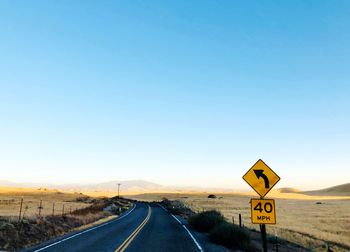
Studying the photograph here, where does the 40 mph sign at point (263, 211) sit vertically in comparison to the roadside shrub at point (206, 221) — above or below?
above

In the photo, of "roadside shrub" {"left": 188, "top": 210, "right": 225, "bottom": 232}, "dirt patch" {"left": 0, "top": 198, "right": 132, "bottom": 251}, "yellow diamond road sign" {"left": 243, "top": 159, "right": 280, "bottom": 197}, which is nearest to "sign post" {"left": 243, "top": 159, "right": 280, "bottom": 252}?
"yellow diamond road sign" {"left": 243, "top": 159, "right": 280, "bottom": 197}

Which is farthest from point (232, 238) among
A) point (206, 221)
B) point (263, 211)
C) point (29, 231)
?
point (29, 231)

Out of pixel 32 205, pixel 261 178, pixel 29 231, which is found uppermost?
pixel 32 205

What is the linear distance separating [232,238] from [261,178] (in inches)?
332

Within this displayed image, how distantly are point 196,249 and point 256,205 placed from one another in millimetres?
6572

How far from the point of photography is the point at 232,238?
66.2 feet

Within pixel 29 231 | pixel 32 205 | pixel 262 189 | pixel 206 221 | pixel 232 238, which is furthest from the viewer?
pixel 32 205

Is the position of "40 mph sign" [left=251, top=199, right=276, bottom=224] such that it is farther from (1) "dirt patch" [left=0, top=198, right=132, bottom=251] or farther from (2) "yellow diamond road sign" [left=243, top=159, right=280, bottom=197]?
(1) "dirt patch" [left=0, top=198, right=132, bottom=251]

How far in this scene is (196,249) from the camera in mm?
17859

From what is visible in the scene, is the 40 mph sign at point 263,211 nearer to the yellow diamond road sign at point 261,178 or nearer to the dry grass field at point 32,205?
the yellow diamond road sign at point 261,178

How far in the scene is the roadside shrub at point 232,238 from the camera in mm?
19469

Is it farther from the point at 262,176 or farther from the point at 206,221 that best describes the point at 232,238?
the point at 206,221

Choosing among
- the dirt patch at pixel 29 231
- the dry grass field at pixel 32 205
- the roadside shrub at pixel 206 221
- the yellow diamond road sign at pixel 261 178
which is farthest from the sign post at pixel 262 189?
the dry grass field at pixel 32 205

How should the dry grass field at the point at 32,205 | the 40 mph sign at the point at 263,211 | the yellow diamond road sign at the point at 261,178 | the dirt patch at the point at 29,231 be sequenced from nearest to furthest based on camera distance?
the 40 mph sign at the point at 263,211, the yellow diamond road sign at the point at 261,178, the dirt patch at the point at 29,231, the dry grass field at the point at 32,205
